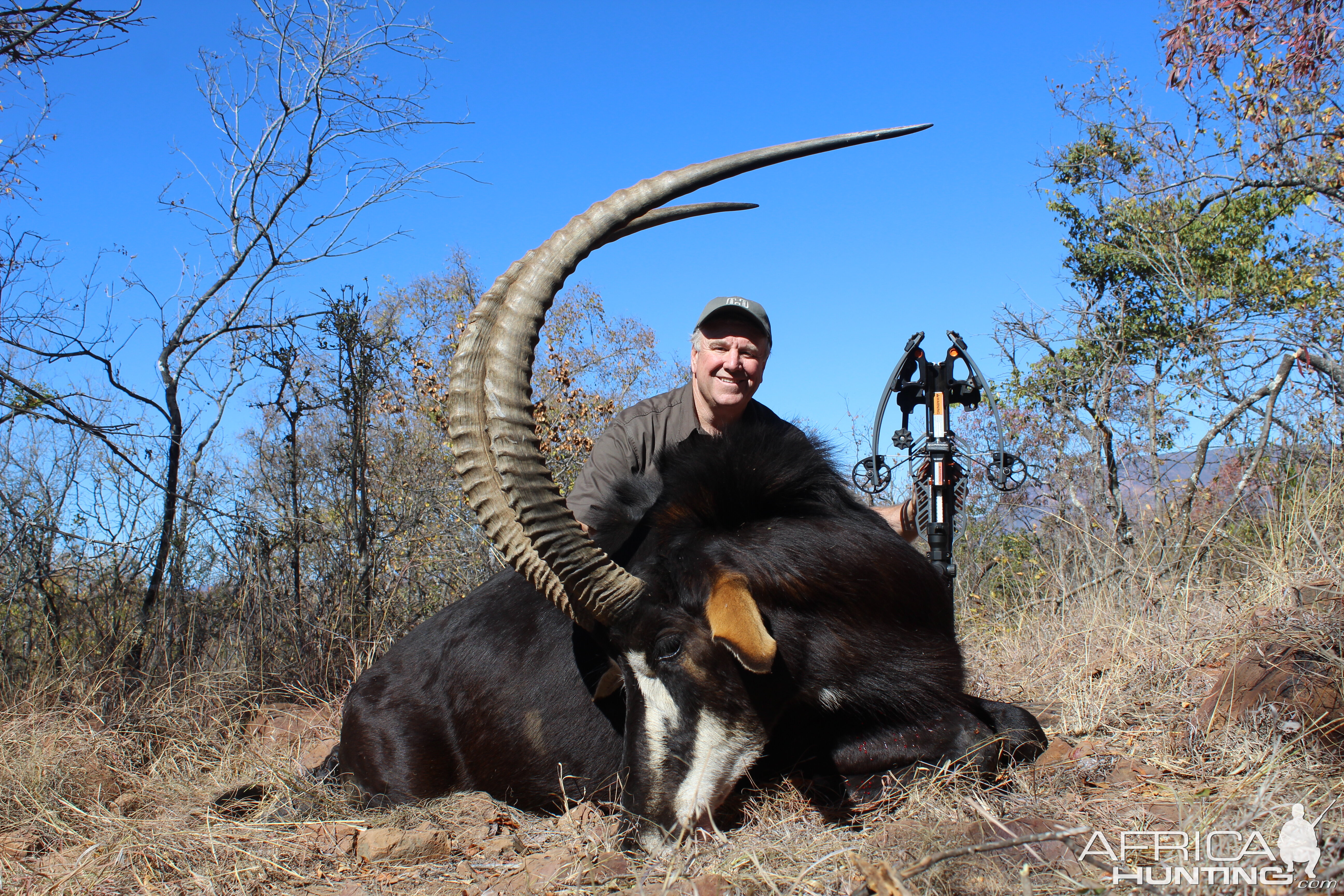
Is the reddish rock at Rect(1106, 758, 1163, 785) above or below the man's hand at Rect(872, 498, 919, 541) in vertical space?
below

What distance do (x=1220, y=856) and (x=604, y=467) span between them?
3211 millimetres

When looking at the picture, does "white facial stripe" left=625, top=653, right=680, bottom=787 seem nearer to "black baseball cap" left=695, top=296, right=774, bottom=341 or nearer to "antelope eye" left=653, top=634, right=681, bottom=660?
"antelope eye" left=653, top=634, right=681, bottom=660

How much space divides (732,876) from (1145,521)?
19.7 ft

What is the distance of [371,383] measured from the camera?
7.43 m

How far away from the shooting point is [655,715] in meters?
2.91

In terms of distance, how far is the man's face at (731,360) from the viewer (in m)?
4.75

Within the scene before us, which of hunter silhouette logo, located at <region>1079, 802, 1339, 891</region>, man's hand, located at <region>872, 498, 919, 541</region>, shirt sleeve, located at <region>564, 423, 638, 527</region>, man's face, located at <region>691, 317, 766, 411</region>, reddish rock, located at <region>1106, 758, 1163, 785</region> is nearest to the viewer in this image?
hunter silhouette logo, located at <region>1079, 802, 1339, 891</region>

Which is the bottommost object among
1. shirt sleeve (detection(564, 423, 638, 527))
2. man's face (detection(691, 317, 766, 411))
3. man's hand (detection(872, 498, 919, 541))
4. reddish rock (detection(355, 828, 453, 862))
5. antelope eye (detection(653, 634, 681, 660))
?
reddish rock (detection(355, 828, 453, 862))

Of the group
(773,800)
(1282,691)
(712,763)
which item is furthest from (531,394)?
(1282,691)

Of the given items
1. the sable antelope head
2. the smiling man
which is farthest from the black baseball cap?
the sable antelope head

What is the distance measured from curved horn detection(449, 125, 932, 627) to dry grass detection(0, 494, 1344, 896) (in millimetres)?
953

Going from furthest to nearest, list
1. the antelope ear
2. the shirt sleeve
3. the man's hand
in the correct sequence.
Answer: the man's hand < the shirt sleeve < the antelope ear

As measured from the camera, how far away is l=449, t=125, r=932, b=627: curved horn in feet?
9.66

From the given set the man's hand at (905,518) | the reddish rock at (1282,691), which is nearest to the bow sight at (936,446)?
the man's hand at (905,518)
